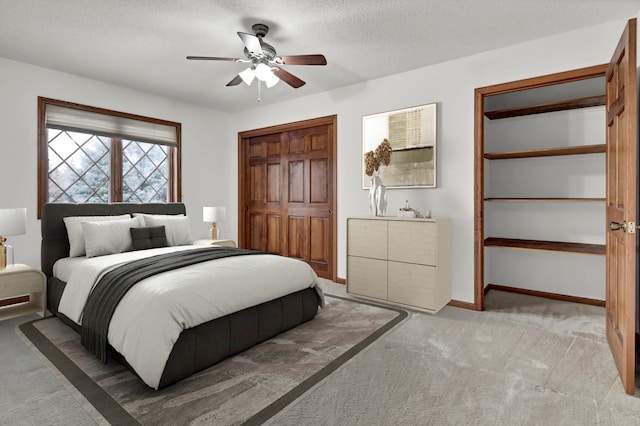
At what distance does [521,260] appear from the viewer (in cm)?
407

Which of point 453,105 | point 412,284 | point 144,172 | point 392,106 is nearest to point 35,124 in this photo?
point 144,172

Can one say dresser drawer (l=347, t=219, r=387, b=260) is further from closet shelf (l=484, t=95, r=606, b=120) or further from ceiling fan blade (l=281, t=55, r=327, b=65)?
closet shelf (l=484, t=95, r=606, b=120)

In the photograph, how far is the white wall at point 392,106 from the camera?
123 inches

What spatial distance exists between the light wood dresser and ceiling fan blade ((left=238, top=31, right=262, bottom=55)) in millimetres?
1908

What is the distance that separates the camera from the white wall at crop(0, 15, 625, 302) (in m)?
3.12

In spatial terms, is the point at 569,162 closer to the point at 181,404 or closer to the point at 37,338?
the point at 181,404

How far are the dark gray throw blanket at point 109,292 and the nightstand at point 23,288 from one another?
1022 millimetres

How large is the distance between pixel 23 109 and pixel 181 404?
3.66 metres

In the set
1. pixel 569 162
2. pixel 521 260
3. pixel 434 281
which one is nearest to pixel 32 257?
pixel 434 281

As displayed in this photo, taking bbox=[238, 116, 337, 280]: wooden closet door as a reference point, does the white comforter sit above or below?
below

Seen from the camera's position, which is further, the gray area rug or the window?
the window

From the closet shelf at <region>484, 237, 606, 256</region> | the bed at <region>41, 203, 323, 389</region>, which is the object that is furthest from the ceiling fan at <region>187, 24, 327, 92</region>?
the closet shelf at <region>484, 237, 606, 256</region>

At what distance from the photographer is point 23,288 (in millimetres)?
2971

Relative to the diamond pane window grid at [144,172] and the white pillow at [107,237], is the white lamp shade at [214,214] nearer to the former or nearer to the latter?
the diamond pane window grid at [144,172]
